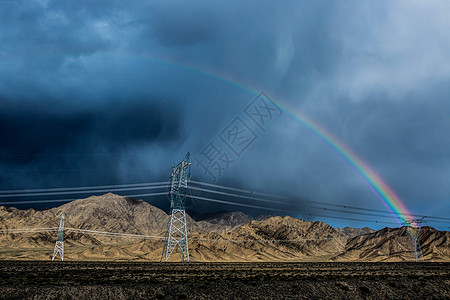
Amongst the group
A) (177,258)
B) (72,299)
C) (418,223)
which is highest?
(418,223)

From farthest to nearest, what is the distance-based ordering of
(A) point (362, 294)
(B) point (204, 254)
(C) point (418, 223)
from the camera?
(B) point (204, 254), (C) point (418, 223), (A) point (362, 294)

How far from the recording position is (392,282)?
47.9m

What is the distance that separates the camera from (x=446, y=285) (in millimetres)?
47781

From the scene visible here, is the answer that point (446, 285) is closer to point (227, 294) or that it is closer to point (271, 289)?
point (271, 289)

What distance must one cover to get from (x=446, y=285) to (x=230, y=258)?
158 meters

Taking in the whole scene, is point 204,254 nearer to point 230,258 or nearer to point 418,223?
point 230,258

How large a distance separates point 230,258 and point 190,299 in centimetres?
16713

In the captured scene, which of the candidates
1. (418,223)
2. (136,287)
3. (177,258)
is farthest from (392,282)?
(177,258)

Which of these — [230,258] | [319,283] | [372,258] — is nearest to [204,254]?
[230,258]

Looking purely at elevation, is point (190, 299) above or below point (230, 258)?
below

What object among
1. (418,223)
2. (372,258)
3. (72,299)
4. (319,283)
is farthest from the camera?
(372,258)

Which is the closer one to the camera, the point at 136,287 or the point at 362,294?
the point at 136,287

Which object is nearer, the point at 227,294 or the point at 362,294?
the point at 227,294

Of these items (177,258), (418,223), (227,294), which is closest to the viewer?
(227,294)
